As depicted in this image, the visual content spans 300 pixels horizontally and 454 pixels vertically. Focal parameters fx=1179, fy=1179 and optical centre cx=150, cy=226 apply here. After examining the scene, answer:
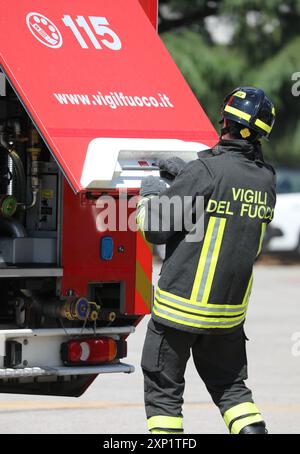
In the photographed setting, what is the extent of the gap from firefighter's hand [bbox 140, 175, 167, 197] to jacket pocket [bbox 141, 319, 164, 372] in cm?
64

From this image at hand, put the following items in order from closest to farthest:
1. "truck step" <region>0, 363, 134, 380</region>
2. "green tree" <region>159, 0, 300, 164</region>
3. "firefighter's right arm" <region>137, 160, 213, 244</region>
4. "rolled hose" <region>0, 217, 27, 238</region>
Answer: "firefighter's right arm" <region>137, 160, 213, 244</region> → "truck step" <region>0, 363, 134, 380</region> → "rolled hose" <region>0, 217, 27, 238</region> → "green tree" <region>159, 0, 300, 164</region>

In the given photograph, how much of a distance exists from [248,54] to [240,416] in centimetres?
1669

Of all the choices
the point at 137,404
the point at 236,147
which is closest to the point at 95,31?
the point at 236,147

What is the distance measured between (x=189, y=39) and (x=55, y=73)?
16480 millimetres

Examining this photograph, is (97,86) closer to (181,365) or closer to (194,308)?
(194,308)

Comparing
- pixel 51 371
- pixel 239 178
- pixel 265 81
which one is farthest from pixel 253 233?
pixel 265 81

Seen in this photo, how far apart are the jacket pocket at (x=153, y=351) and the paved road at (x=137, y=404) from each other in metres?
1.66

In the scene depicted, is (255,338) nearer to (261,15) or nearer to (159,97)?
(159,97)

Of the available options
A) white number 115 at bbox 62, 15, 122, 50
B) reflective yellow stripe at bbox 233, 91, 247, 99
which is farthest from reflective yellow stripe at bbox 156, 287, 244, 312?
white number 115 at bbox 62, 15, 122, 50

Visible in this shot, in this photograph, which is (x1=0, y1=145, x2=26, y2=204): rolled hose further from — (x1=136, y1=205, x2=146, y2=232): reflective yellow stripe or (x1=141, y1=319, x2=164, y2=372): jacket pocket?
(x1=141, y1=319, x2=164, y2=372): jacket pocket

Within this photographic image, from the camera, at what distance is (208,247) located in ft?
18.5

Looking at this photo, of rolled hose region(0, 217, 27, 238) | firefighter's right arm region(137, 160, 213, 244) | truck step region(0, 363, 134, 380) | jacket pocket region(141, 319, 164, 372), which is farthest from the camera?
rolled hose region(0, 217, 27, 238)

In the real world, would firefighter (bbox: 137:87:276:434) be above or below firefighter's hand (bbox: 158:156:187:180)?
below

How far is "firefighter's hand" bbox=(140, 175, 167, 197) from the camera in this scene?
227 inches
